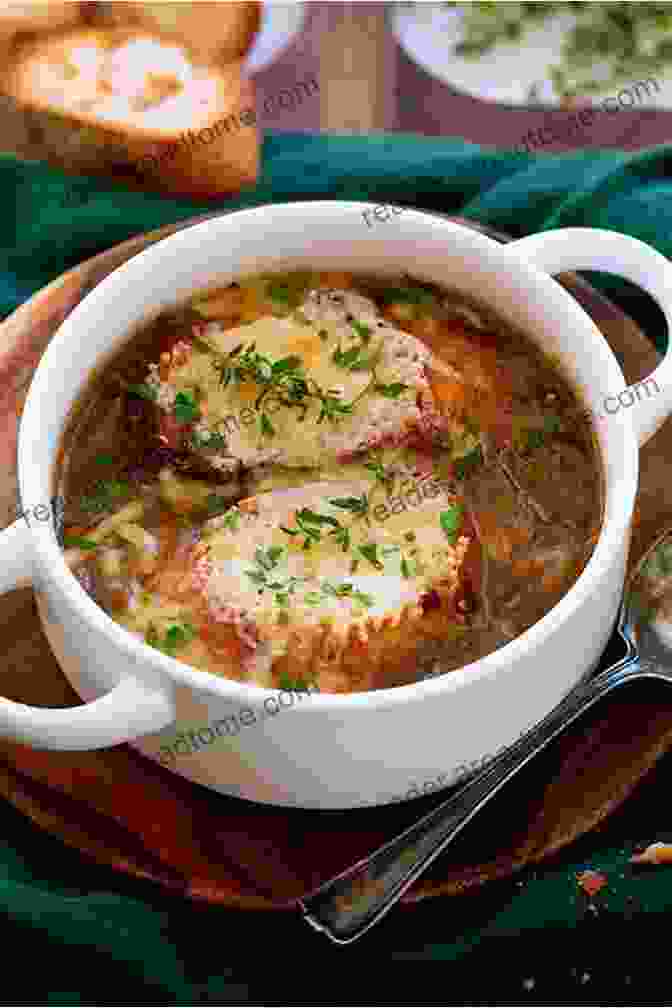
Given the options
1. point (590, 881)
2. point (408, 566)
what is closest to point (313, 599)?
point (408, 566)

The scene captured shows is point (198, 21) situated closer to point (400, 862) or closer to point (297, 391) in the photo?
point (297, 391)

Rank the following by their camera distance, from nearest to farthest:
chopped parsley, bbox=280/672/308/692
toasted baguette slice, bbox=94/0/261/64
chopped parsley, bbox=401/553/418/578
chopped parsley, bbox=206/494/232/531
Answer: chopped parsley, bbox=280/672/308/692
chopped parsley, bbox=401/553/418/578
chopped parsley, bbox=206/494/232/531
toasted baguette slice, bbox=94/0/261/64

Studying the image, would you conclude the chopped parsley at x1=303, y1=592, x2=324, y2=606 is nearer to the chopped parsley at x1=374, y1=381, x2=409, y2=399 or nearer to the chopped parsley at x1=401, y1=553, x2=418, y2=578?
the chopped parsley at x1=401, y1=553, x2=418, y2=578

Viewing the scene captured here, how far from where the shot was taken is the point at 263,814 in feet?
6.49

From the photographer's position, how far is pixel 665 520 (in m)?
2.21

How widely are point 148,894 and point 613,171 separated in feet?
5.36

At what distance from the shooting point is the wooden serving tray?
6.22ft

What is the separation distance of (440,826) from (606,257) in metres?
0.91

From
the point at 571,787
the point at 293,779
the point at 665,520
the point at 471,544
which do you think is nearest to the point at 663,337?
the point at 665,520

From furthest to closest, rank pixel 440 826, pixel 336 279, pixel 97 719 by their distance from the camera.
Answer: pixel 336 279
pixel 440 826
pixel 97 719

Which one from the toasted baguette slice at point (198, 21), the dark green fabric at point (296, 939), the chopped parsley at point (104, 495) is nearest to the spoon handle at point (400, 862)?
the dark green fabric at point (296, 939)

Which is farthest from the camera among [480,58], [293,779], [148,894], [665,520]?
[480,58]

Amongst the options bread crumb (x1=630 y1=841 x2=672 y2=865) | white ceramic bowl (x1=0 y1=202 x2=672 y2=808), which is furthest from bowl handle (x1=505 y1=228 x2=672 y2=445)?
bread crumb (x1=630 y1=841 x2=672 y2=865)

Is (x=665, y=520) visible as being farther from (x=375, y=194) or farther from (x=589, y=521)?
(x=375, y=194)
